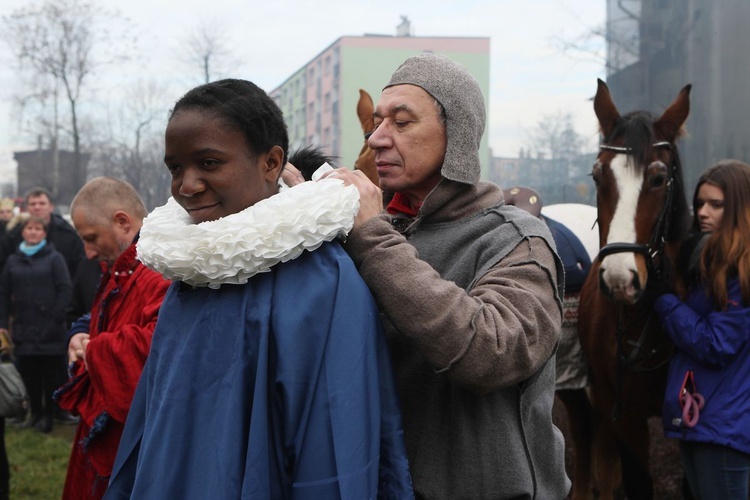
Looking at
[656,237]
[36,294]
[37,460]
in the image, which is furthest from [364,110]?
[36,294]

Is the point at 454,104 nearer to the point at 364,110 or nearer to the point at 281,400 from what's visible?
the point at 281,400

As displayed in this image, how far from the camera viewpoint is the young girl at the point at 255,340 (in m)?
1.56

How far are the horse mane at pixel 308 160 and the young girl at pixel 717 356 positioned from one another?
2003mm

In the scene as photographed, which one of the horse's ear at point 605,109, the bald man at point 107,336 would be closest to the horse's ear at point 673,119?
the horse's ear at point 605,109

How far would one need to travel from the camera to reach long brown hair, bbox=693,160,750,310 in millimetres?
3428

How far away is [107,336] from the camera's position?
8.79ft

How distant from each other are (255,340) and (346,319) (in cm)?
19

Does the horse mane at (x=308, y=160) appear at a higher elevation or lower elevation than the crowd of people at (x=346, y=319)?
higher

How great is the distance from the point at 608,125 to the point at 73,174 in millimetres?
16069

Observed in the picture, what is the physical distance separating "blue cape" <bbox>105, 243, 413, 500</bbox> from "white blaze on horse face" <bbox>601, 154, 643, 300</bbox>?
2196mm

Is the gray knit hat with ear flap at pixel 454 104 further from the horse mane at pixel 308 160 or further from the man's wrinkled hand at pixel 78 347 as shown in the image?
the man's wrinkled hand at pixel 78 347

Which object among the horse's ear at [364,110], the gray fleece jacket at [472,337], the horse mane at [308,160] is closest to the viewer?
the gray fleece jacket at [472,337]

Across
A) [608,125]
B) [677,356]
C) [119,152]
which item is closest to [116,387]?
[677,356]

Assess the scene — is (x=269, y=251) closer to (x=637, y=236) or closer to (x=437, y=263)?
(x=437, y=263)
